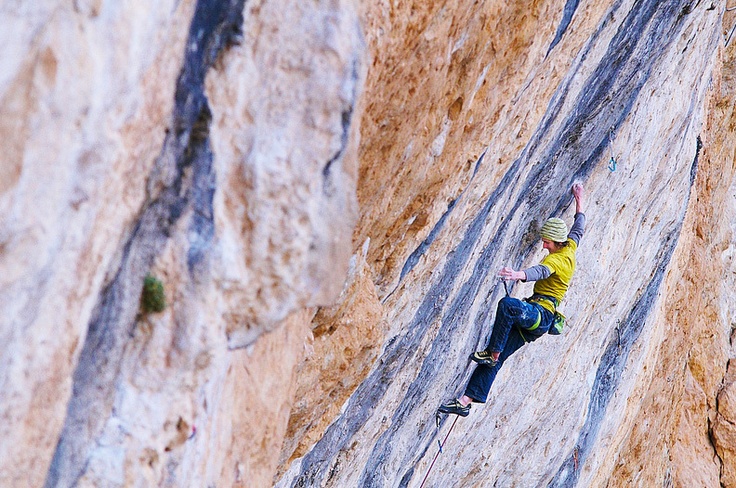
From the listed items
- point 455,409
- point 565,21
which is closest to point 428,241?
point 565,21

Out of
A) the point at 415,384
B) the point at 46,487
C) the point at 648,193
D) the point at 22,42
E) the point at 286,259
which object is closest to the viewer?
the point at 22,42

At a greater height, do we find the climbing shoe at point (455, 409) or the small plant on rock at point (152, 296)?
the small plant on rock at point (152, 296)

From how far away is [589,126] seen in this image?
26.9 feet

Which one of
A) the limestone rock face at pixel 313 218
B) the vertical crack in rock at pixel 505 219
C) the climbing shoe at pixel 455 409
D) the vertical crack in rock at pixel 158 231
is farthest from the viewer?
the climbing shoe at pixel 455 409

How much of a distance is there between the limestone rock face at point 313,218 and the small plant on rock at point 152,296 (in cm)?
2

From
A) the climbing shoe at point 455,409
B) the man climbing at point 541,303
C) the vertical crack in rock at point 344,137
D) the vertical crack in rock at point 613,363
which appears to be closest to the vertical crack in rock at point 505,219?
the climbing shoe at point 455,409

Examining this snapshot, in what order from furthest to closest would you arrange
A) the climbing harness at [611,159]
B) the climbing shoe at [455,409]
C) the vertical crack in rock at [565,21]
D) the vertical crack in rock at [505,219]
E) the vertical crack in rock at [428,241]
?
1. the climbing harness at [611,159]
2. the climbing shoe at [455,409]
3. the vertical crack in rock at [505,219]
4. the vertical crack in rock at [428,241]
5. the vertical crack in rock at [565,21]

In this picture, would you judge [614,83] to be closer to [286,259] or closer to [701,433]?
[286,259]

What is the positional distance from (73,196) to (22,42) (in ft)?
1.79

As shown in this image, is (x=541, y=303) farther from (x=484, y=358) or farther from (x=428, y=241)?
(x=428, y=241)

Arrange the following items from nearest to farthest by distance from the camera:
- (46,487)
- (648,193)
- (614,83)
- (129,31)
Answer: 1. (129,31)
2. (46,487)
3. (614,83)
4. (648,193)

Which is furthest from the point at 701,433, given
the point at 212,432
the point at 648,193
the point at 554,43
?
the point at 212,432

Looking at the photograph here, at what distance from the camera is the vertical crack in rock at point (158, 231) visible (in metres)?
2.86

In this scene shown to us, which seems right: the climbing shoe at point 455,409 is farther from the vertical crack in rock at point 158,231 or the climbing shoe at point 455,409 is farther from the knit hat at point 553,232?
the vertical crack in rock at point 158,231
